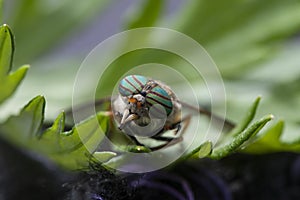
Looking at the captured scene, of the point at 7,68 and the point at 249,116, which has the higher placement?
the point at 249,116

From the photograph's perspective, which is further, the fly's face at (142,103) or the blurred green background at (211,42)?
the blurred green background at (211,42)

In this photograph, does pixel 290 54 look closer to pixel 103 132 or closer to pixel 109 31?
pixel 109 31

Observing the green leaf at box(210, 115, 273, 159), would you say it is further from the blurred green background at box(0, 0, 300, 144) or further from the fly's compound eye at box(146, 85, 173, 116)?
the blurred green background at box(0, 0, 300, 144)

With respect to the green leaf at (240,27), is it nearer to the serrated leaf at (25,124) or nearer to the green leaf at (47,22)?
the green leaf at (47,22)

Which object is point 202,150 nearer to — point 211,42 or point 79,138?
point 79,138

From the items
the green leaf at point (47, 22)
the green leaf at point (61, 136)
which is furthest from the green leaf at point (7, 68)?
the green leaf at point (47, 22)

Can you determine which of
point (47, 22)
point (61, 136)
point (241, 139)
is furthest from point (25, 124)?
point (47, 22)
